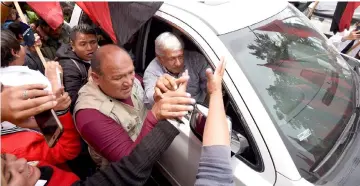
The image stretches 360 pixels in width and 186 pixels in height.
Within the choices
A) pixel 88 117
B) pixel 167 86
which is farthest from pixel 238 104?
pixel 88 117

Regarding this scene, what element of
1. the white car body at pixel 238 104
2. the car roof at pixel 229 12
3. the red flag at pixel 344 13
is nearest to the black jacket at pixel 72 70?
the white car body at pixel 238 104

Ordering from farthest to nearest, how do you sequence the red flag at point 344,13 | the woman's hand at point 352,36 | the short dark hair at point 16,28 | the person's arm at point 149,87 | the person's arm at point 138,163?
the woman's hand at point 352,36 < the red flag at point 344,13 < the short dark hair at point 16,28 < the person's arm at point 149,87 < the person's arm at point 138,163

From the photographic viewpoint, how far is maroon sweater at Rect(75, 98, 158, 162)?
1.89 meters

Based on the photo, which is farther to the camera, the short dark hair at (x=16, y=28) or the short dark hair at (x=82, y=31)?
the short dark hair at (x=82, y=31)

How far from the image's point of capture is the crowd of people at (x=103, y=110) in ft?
4.30

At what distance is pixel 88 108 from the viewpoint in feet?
6.61

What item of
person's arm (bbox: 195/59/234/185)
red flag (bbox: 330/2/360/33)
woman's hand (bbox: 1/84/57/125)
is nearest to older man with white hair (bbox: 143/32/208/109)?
person's arm (bbox: 195/59/234/185)

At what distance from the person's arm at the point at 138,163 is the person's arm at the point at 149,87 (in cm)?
88

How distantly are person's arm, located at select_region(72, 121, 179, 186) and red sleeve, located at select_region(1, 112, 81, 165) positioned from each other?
462 mm

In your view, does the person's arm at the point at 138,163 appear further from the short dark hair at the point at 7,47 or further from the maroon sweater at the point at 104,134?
the short dark hair at the point at 7,47

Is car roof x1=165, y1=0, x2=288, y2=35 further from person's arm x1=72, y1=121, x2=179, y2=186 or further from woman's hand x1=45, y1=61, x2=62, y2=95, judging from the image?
woman's hand x1=45, y1=61, x2=62, y2=95

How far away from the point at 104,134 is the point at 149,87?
734 millimetres

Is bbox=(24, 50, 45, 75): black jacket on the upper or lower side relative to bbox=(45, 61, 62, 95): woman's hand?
lower

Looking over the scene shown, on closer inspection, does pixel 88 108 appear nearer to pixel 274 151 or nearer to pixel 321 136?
pixel 274 151
